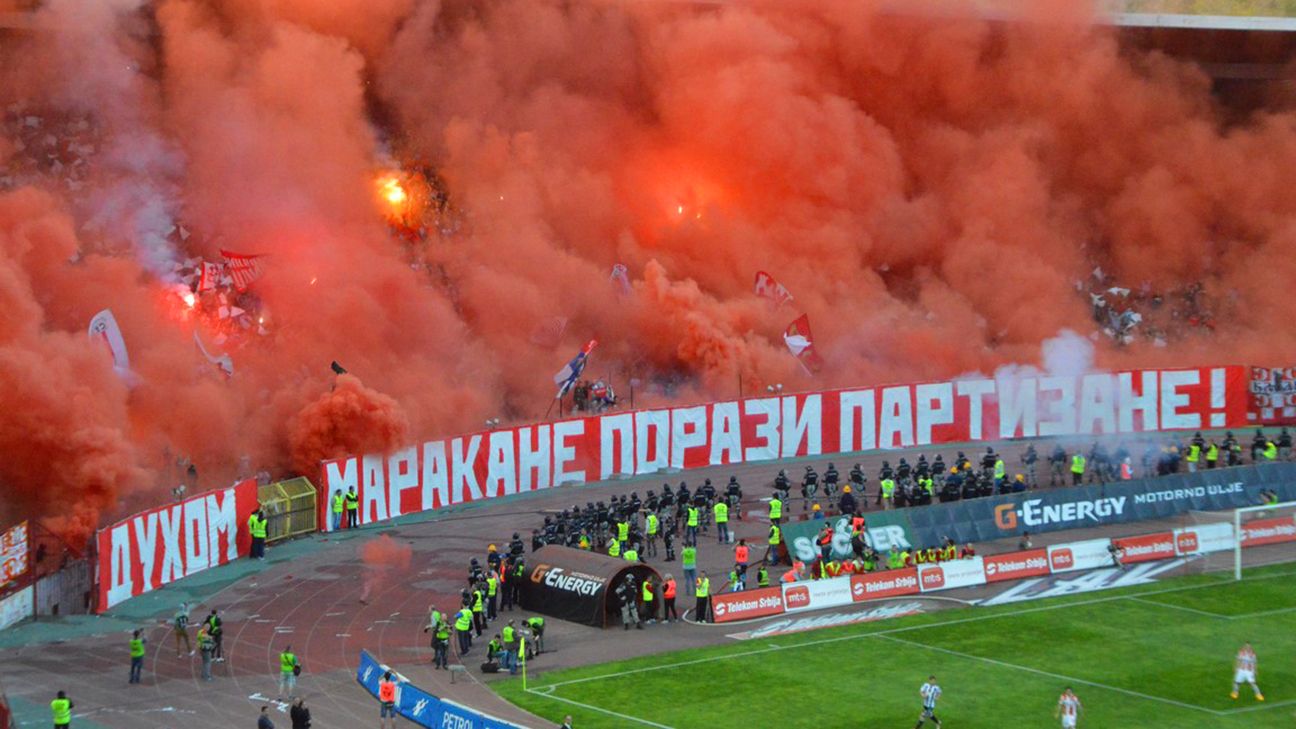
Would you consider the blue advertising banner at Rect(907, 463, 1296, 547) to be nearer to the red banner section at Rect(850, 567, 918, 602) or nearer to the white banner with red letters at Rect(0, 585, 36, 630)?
the red banner section at Rect(850, 567, 918, 602)

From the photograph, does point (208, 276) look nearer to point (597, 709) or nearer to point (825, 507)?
point (825, 507)

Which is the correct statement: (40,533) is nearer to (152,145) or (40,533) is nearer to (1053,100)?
(152,145)

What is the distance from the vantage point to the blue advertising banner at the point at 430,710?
26641mm

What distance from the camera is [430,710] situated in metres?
28.2

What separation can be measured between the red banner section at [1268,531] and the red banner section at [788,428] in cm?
1246

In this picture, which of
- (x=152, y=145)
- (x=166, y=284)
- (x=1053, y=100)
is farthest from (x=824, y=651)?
(x=1053, y=100)

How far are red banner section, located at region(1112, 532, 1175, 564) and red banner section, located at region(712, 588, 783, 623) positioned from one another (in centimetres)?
937

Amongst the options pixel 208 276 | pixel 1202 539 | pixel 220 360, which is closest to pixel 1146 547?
pixel 1202 539

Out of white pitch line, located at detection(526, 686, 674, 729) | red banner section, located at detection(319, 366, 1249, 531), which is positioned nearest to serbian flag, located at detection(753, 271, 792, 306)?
red banner section, located at detection(319, 366, 1249, 531)

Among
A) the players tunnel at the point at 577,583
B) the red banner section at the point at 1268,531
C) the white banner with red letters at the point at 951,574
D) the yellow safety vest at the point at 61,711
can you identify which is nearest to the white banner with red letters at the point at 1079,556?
the white banner with red letters at the point at 951,574

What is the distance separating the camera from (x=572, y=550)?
37.0m

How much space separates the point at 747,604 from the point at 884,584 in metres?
3.50

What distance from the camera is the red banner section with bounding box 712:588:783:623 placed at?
35.7 meters

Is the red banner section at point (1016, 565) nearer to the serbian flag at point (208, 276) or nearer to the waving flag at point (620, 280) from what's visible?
the waving flag at point (620, 280)
